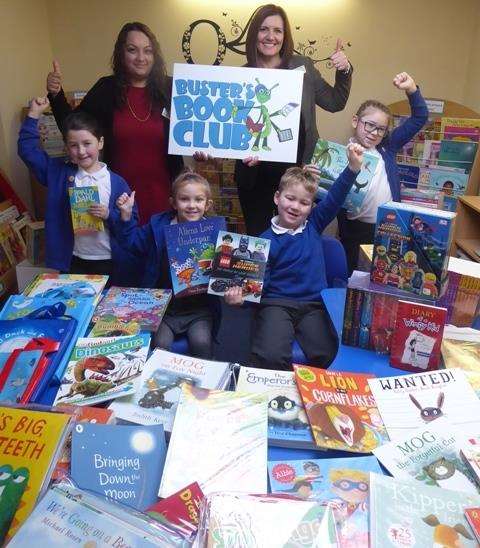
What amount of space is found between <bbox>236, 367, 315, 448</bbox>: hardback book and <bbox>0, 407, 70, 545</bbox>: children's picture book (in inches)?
19.2

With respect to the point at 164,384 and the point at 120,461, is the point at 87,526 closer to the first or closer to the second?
the point at 120,461

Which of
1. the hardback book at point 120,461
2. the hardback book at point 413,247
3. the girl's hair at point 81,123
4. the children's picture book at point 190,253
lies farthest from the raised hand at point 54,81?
the hardback book at point 120,461

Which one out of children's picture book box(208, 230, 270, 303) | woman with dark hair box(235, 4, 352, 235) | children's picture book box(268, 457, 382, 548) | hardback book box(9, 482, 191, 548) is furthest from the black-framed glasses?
hardback book box(9, 482, 191, 548)

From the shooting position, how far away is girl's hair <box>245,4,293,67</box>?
7.41ft

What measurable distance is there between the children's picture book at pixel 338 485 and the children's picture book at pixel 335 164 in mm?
1539

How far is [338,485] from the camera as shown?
102 cm

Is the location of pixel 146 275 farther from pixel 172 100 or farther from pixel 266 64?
pixel 266 64

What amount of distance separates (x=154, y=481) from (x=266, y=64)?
79.3 inches

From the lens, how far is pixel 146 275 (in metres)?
2.15

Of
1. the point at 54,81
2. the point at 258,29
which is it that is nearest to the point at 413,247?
the point at 258,29

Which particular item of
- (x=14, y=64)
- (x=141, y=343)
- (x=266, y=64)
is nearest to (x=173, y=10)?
(x=14, y=64)

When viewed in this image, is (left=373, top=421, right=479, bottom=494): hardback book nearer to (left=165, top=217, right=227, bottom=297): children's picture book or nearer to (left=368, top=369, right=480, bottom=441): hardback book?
(left=368, top=369, right=480, bottom=441): hardback book

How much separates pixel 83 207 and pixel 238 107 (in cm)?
86

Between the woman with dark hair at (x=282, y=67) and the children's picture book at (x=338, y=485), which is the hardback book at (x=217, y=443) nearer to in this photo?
the children's picture book at (x=338, y=485)
